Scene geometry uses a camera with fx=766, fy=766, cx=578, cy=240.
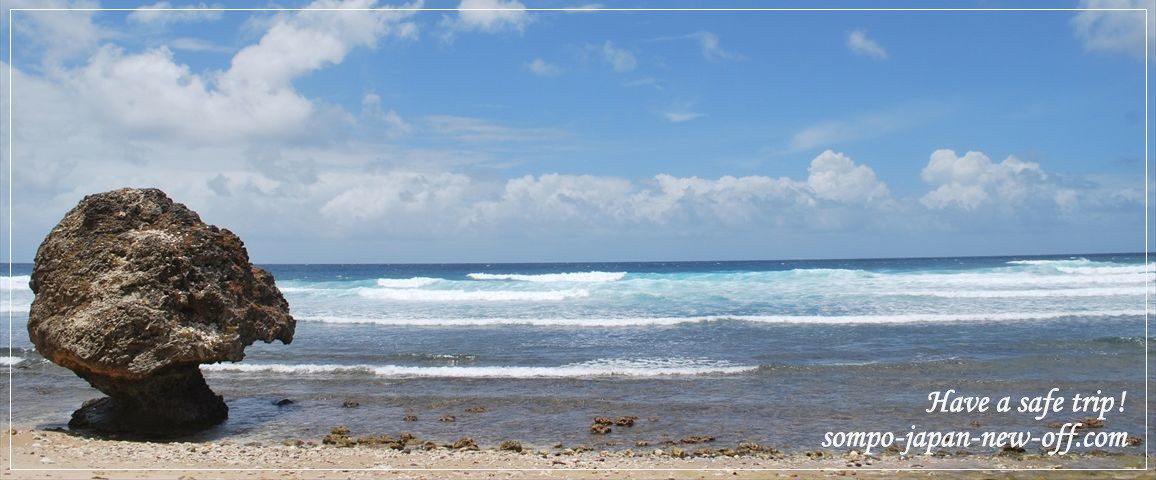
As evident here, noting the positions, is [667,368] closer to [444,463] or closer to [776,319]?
[444,463]

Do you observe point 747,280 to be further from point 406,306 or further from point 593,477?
point 593,477

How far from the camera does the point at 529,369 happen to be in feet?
47.7

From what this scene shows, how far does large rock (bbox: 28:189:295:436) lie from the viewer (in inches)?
344

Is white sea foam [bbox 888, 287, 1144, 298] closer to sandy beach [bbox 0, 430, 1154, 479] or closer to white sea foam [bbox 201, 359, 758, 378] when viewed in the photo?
white sea foam [bbox 201, 359, 758, 378]

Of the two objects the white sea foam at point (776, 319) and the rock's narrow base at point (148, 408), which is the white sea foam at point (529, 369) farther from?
the white sea foam at point (776, 319)

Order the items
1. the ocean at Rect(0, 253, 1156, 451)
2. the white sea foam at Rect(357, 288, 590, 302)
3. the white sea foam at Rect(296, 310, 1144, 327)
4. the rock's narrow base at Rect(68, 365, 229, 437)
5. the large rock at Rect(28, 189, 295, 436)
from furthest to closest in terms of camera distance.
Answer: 1. the white sea foam at Rect(357, 288, 590, 302)
2. the white sea foam at Rect(296, 310, 1144, 327)
3. the ocean at Rect(0, 253, 1156, 451)
4. the rock's narrow base at Rect(68, 365, 229, 437)
5. the large rock at Rect(28, 189, 295, 436)

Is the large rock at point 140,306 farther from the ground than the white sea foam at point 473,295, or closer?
farther from the ground

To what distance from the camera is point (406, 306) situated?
98.2ft

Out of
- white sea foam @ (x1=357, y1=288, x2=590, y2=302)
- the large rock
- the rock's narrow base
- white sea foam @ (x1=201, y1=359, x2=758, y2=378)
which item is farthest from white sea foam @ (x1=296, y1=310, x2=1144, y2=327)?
the large rock

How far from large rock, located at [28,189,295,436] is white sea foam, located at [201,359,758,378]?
14.5 feet

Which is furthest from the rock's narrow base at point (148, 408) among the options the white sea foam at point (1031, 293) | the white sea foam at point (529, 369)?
the white sea foam at point (1031, 293)

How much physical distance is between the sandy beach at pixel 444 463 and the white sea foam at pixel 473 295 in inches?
887

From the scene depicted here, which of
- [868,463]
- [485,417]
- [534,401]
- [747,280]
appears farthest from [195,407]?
[747,280]

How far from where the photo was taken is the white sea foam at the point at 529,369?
45.8 ft
